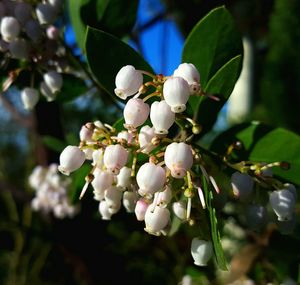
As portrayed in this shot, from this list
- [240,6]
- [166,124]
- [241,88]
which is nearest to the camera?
[166,124]

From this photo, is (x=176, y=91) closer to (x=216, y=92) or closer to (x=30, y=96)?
(x=216, y=92)

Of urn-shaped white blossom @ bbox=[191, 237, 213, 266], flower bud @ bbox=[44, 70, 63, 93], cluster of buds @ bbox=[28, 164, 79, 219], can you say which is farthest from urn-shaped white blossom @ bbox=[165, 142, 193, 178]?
cluster of buds @ bbox=[28, 164, 79, 219]

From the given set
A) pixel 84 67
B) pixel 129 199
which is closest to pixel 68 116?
pixel 84 67

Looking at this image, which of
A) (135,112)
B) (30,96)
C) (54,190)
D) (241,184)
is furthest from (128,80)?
(54,190)

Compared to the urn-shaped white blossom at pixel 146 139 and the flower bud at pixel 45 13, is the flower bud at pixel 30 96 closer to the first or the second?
the flower bud at pixel 45 13

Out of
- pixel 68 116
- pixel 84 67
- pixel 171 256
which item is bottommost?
pixel 171 256

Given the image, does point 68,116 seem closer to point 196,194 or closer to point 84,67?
point 84,67
